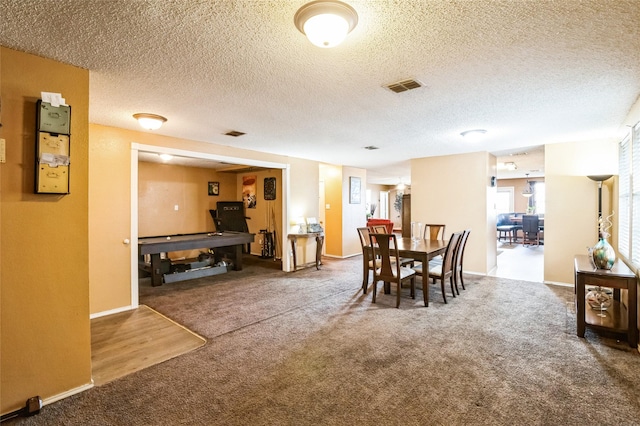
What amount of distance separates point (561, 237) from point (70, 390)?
255 inches

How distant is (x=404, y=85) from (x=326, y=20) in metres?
1.24

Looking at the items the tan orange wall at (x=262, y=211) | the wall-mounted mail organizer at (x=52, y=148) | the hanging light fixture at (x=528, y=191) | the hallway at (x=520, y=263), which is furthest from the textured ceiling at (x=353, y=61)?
the hanging light fixture at (x=528, y=191)

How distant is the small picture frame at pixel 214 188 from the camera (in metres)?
8.03

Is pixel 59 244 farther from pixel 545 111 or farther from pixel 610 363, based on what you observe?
pixel 545 111

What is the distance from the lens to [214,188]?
8.10 metres

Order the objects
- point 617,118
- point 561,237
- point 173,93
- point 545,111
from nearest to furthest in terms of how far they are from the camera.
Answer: point 173,93 → point 545,111 → point 617,118 → point 561,237

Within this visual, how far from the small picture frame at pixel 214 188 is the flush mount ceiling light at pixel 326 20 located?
6950 mm

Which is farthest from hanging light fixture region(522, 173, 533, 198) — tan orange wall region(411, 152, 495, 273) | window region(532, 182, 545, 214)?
tan orange wall region(411, 152, 495, 273)

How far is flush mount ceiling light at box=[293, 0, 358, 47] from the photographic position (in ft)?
5.01

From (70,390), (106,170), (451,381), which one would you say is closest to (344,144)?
(106,170)

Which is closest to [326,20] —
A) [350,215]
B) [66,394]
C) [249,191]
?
[66,394]

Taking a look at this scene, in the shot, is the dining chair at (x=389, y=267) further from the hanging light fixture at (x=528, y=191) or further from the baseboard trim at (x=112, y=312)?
the hanging light fixture at (x=528, y=191)

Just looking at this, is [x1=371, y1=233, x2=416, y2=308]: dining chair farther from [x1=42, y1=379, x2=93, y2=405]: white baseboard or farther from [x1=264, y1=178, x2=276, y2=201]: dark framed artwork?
[x1=264, y1=178, x2=276, y2=201]: dark framed artwork

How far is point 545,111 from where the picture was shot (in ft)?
10.8
